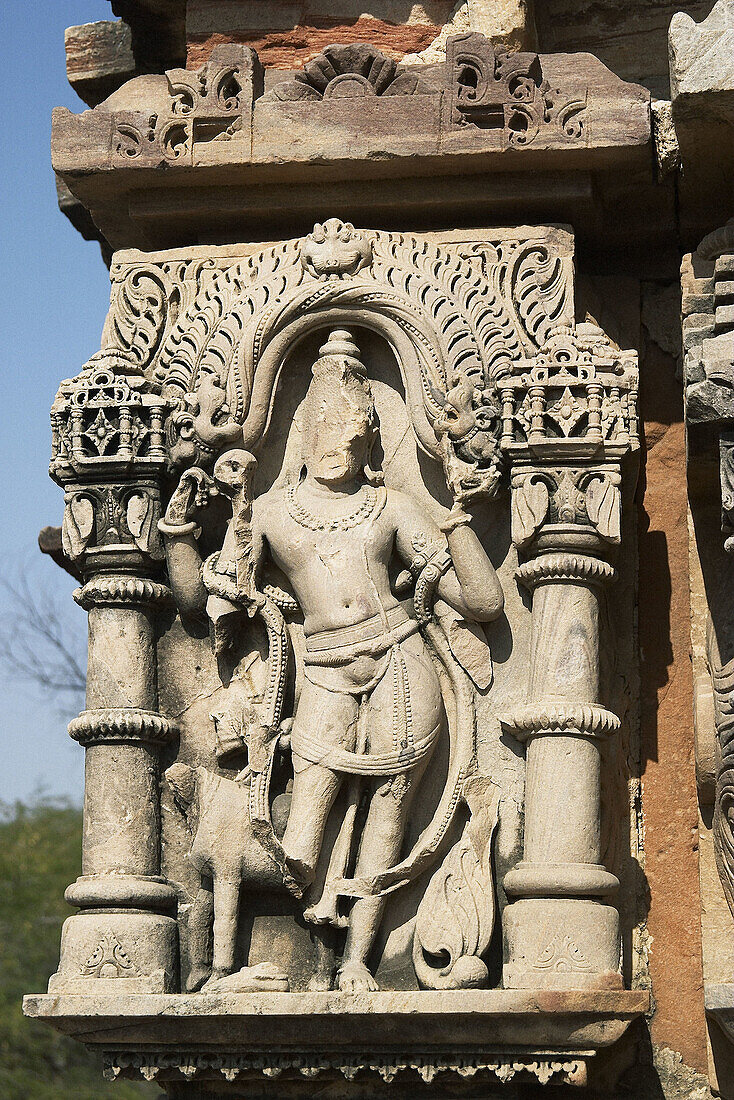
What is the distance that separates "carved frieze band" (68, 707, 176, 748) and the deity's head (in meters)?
1.03

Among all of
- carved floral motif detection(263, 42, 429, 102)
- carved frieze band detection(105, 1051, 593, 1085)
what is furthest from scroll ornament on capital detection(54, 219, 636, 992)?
carved floral motif detection(263, 42, 429, 102)

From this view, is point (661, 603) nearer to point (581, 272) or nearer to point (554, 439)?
point (554, 439)

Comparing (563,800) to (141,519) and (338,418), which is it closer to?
(338,418)

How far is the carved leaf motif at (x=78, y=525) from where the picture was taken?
5965 millimetres

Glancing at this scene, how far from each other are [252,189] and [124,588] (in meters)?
1.57

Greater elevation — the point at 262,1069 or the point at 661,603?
the point at 661,603

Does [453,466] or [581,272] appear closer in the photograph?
[453,466]

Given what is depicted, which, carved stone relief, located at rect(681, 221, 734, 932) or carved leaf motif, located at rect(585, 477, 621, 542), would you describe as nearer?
carved stone relief, located at rect(681, 221, 734, 932)

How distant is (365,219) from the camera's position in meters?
6.27

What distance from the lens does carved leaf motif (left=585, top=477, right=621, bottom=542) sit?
5.62m

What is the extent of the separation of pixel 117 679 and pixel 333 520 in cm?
94

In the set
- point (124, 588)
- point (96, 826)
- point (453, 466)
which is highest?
point (453, 466)

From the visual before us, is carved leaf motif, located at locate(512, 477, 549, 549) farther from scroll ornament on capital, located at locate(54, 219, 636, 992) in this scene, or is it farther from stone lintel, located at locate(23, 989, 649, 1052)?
stone lintel, located at locate(23, 989, 649, 1052)

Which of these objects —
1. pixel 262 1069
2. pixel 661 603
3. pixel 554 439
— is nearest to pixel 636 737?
pixel 661 603
